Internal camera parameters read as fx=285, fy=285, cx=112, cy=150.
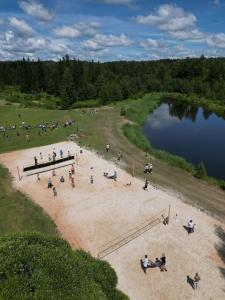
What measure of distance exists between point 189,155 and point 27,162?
25741 millimetres

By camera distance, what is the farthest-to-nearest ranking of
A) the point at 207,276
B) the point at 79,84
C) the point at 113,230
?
the point at 79,84 < the point at 113,230 < the point at 207,276

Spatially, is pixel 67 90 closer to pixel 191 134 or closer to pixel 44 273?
pixel 191 134

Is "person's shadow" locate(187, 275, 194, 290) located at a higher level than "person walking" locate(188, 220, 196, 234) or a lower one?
lower

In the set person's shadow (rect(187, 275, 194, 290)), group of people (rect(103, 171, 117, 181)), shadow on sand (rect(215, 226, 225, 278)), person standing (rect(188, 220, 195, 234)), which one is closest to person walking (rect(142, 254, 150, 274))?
person's shadow (rect(187, 275, 194, 290))

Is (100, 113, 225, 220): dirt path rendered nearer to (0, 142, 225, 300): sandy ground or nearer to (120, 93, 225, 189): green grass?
(120, 93, 225, 189): green grass

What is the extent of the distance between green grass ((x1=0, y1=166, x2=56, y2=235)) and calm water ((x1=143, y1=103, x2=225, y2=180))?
24093mm

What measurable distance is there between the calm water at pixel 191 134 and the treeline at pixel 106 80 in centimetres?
1710

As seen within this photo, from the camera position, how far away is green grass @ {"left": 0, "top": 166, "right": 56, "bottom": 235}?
77.8 ft

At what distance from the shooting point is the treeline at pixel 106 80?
90938 mm

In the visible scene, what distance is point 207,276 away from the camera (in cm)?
1895

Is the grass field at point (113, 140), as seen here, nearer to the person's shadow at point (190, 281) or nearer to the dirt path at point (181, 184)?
the dirt path at point (181, 184)

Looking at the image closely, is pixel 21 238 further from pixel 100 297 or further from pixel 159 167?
pixel 159 167

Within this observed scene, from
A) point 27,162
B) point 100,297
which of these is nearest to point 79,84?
point 27,162

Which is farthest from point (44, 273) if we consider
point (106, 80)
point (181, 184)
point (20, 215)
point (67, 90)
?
point (106, 80)
